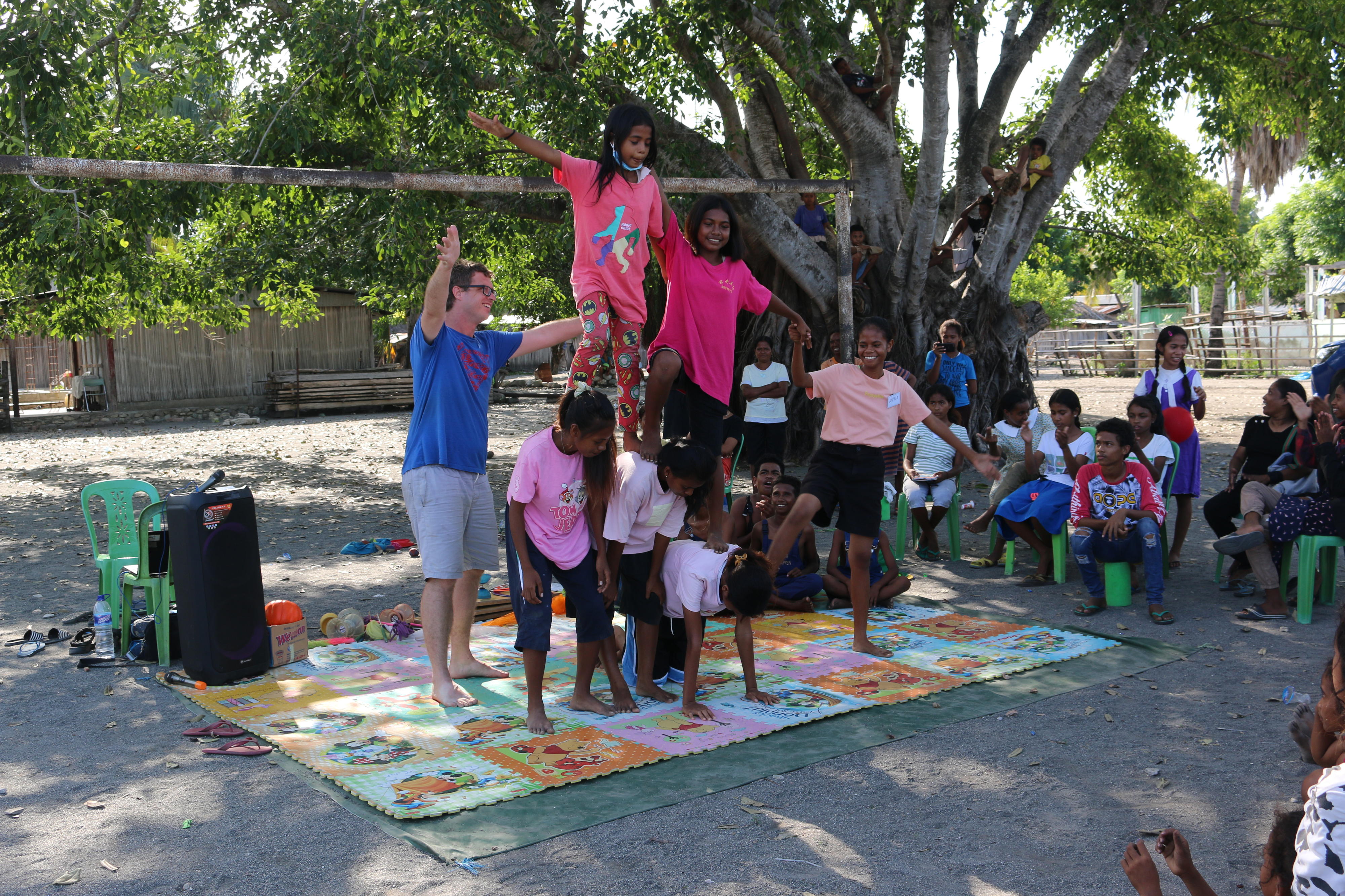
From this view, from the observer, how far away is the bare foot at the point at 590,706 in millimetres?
4883

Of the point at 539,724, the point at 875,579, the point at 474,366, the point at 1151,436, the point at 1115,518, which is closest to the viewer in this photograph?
the point at 539,724

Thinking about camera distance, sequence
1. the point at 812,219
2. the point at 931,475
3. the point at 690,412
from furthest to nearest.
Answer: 1. the point at 812,219
2. the point at 931,475
3. the point at 690,412

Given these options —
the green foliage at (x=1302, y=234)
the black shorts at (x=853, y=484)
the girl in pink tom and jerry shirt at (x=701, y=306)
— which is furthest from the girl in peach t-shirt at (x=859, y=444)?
the green foliage at (x=1302, y=234)

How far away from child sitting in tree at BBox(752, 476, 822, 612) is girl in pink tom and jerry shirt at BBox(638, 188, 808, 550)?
1.47m

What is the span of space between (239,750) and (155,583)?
1614 mm

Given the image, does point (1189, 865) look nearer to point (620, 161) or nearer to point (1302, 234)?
point (620, 161)

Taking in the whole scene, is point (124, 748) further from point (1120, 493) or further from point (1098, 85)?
point (1098, 85)

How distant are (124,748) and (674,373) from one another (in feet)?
9.54

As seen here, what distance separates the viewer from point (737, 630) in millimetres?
4926

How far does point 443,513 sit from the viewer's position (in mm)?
5059

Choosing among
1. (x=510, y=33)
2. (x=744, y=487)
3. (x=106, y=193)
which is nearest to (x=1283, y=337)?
(x=744, y=487)

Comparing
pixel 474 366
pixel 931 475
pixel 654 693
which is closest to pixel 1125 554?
pixel 931 475

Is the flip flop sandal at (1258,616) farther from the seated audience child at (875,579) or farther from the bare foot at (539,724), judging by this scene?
the bare foot at (539,724)

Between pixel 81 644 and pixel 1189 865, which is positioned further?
pixel 81 644
